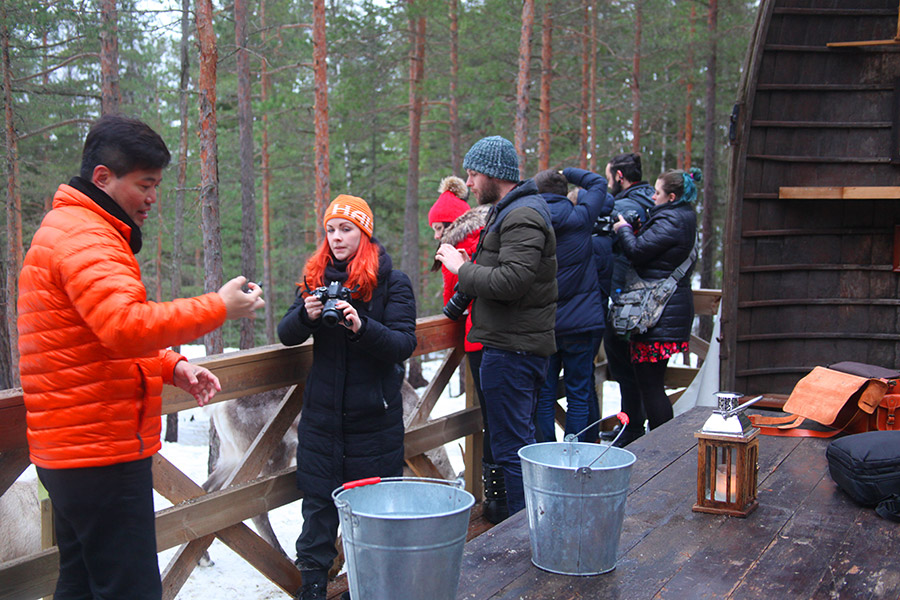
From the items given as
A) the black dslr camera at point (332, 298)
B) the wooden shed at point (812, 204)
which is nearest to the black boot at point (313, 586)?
the black dslr camera at point (332, 298)

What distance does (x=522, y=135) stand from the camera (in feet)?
39.0

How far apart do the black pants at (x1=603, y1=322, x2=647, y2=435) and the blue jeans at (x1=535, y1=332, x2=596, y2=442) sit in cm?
57

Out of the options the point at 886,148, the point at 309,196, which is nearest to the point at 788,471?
the point at 886,148

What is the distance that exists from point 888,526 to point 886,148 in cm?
384

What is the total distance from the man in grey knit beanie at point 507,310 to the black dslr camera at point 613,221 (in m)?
1.48

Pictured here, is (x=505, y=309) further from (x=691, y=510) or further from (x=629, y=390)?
(x=629, y=390)

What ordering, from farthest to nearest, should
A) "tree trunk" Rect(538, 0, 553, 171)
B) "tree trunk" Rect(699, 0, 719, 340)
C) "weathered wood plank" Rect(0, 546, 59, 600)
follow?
"tree trunk" Rect(699, 0, 719, 340) < "tree trunk" Rect(538, 0, 553, 171) < "weathered wood plank" Rect(0, 546, 59, 600)

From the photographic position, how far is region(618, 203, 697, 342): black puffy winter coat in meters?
4.64

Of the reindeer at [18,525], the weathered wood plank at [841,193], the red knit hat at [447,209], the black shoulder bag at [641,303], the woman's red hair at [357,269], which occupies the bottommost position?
the reindeer at [18,525]

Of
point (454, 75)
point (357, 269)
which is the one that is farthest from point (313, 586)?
point (454, 75)

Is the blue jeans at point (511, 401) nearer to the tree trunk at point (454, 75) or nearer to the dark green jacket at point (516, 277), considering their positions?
the dark green jacket at point (516, 277)

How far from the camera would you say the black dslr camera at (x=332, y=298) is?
8.89 ft

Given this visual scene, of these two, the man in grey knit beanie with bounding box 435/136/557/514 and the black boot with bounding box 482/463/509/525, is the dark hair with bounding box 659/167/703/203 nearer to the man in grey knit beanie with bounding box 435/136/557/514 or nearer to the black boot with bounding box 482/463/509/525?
the man in grey knit beanie with bounding box 435/136/557/514

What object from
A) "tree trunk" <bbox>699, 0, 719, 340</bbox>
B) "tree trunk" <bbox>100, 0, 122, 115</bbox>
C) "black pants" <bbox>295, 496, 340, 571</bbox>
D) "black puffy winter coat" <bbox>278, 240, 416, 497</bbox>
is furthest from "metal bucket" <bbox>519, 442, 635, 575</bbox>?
"tree trunk" <bbox>699, 0, 719, 340</bbox>
